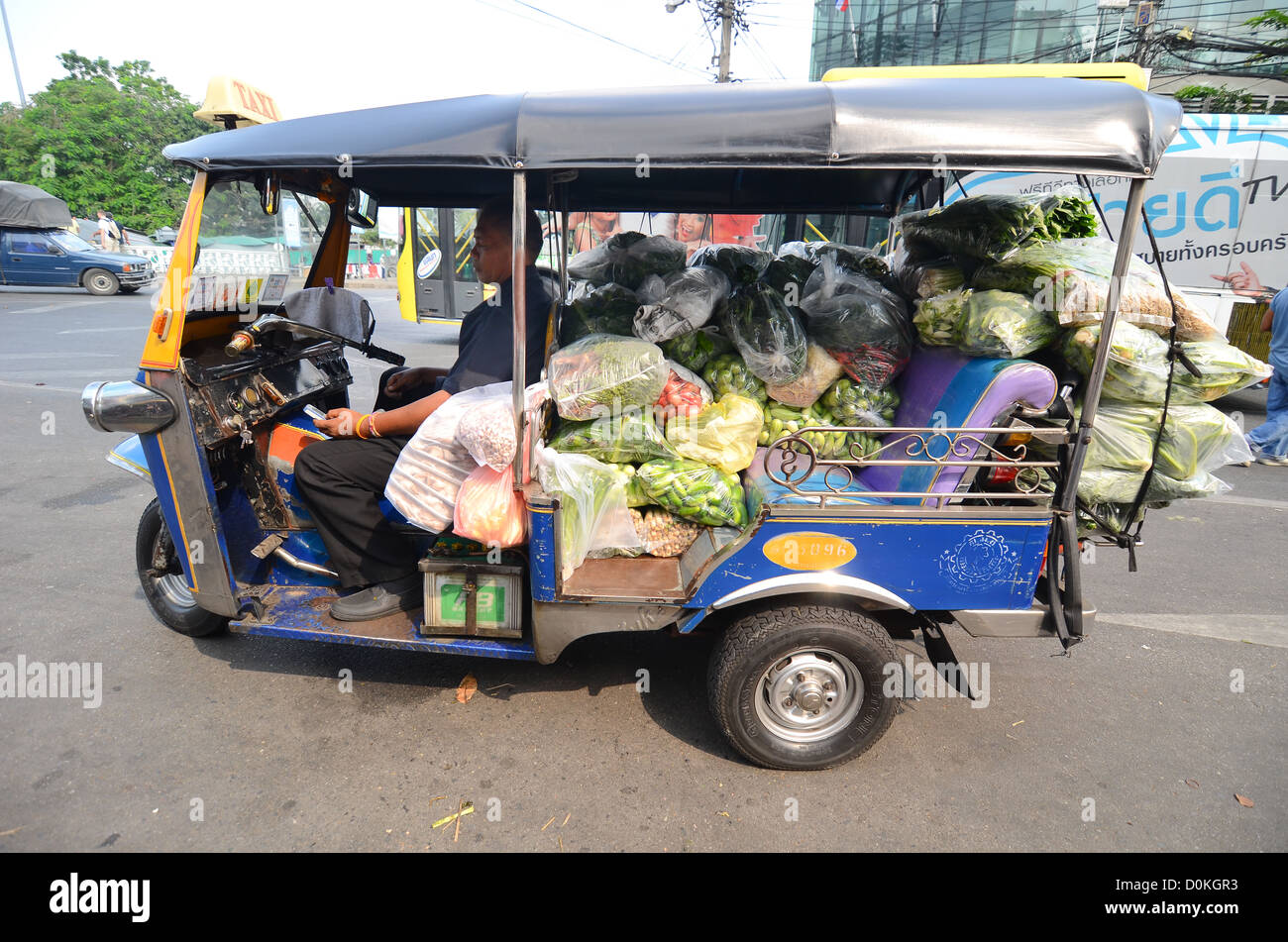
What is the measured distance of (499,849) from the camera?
2352 mm

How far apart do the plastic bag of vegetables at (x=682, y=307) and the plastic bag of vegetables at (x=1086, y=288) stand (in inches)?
44.7

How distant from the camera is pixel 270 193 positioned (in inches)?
126

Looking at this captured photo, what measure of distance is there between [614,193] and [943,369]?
7.09 feet

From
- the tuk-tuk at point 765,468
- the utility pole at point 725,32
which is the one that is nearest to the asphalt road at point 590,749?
the tuk-tuk at point 765,468

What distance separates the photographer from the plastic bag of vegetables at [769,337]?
2.90 m

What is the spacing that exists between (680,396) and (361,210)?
235 centimetres

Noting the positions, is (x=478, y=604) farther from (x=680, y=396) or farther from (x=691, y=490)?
(x=680, y=396)

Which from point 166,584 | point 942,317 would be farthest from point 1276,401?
point 166,584

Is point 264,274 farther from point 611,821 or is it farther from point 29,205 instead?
point 29,205

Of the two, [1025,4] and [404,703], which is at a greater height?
[1025,4]

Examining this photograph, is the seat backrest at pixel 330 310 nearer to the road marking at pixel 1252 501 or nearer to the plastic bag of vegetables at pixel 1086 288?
the plastic bag of vegetables at pixel 1086 288

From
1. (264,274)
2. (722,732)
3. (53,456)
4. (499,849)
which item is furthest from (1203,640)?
(53,456)

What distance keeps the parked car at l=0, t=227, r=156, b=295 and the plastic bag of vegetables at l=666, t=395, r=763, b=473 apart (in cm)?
2023

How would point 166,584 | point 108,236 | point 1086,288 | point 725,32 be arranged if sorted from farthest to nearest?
point 108,236 → point 725,32 → point 166,584 → point 1086,288
